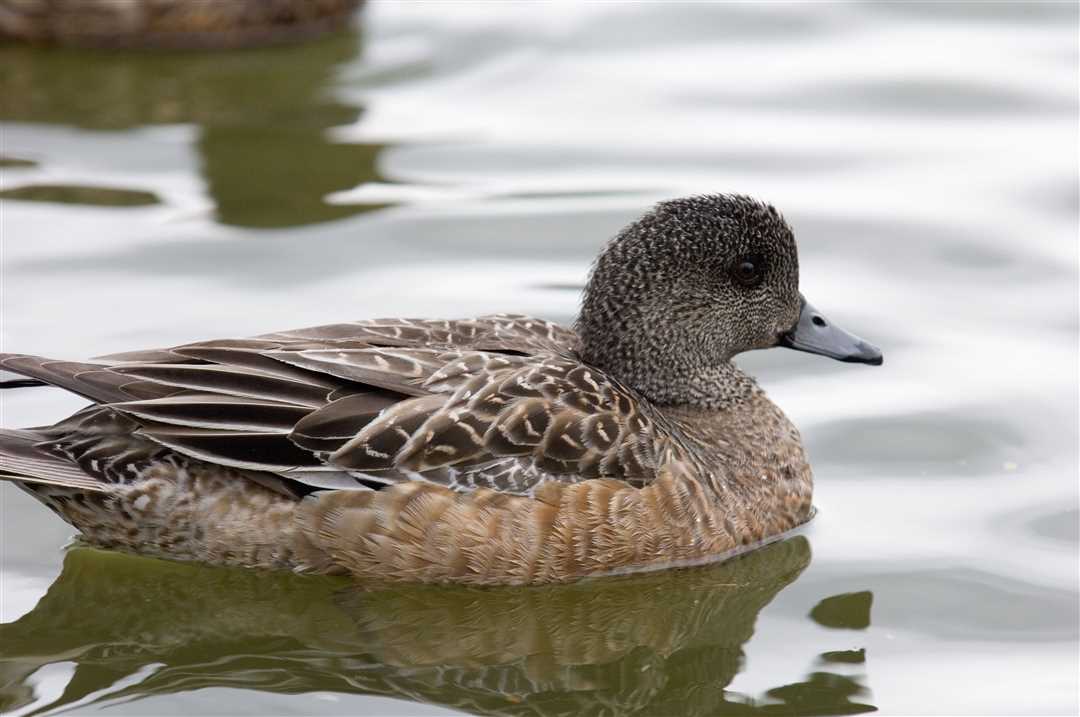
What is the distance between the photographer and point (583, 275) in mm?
9641

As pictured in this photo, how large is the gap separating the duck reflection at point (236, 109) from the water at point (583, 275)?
3 cm

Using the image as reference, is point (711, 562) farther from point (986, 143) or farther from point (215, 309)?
point (986, 143)

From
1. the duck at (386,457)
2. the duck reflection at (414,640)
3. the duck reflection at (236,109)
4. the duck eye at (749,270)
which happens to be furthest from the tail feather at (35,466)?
the duck reflection at (236,109)

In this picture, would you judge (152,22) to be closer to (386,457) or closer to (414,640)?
(386,457)

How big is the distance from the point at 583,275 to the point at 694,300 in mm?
2245

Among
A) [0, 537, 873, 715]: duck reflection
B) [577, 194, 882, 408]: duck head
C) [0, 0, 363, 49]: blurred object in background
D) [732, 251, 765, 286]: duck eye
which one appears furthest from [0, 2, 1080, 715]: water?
[732, 251, 765, 286]: duck eye

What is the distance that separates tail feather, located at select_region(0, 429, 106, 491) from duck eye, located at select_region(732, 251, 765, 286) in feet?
8.40

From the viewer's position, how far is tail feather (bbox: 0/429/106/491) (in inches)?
263

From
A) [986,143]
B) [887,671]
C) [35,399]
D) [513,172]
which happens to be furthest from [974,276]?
[35,399]

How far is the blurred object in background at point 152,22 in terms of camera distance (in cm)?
1220

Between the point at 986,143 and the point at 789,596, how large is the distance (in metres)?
4.87

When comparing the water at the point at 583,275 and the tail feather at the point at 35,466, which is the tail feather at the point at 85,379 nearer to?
the tail feather at the point at 35,466

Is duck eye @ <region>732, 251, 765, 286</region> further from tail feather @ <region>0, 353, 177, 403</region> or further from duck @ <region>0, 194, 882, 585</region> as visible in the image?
tail feather @ <region>0, 353, 177, 403</region>

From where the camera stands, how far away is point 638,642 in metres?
6.86
